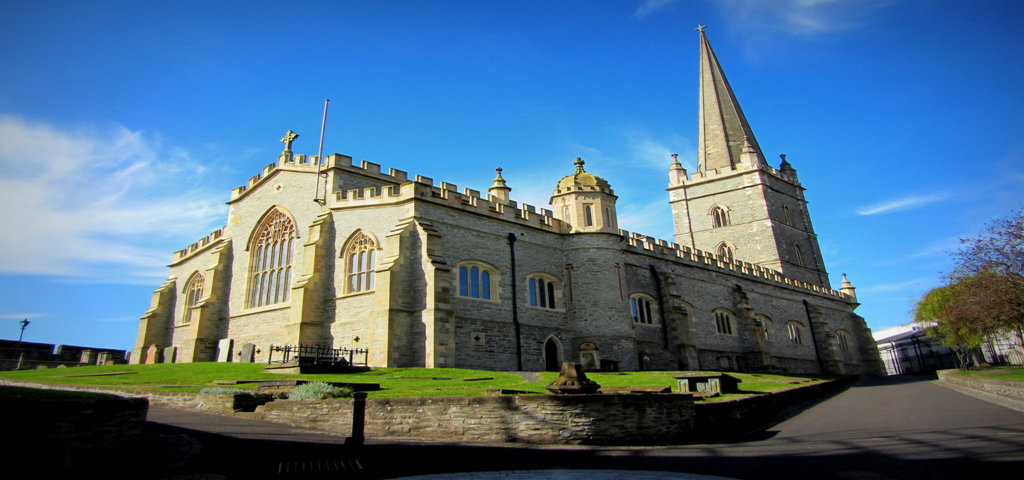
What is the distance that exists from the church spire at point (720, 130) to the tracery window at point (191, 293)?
43.6 m

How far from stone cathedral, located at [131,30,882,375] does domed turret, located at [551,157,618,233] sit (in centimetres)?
8

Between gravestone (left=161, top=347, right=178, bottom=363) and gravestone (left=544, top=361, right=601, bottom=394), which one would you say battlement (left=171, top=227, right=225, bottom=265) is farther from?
gravestone (left=544, top=361, right=601, bottom=394)

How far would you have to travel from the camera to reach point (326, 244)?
25188mm

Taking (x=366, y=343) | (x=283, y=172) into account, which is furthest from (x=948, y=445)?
(x=283, y=172)

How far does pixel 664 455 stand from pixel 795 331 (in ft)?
123

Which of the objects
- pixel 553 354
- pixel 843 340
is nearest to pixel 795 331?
pixel 843 340

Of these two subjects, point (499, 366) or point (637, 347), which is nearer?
point (499, 366)

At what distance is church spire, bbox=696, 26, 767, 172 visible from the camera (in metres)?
53.2

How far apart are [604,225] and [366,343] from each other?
12988 mm

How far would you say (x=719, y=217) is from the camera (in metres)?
52.4

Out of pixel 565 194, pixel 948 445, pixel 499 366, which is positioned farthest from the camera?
pixel 565 194

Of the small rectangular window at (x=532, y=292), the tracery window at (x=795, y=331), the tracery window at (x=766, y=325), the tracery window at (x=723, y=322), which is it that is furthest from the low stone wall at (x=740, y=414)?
the tracery window at (x=795, y=331)

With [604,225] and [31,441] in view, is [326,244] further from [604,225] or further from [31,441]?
[31,441]

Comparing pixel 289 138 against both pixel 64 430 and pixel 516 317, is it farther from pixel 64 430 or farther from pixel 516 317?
pixel 64 430
